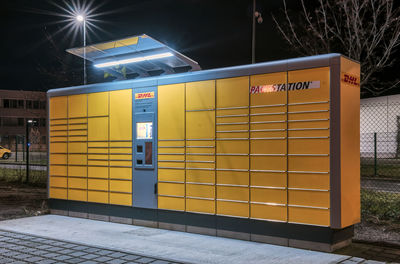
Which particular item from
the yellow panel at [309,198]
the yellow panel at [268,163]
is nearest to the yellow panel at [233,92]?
the yellow panel at [268,163]

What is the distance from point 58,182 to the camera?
10211 millimetres

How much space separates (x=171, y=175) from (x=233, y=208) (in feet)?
4.91

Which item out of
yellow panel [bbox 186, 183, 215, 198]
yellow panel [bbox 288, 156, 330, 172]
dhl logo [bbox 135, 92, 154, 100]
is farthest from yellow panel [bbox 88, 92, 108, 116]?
yellow panel [bbox 288, 156, 330, 172]

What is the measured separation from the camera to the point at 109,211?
919 centimetres

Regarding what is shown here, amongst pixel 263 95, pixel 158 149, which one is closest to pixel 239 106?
pixel 263 95

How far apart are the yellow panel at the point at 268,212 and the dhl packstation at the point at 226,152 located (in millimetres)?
17

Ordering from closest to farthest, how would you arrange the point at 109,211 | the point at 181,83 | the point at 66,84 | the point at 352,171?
the point at 352,171 → the point at 181,83 → the point at 109,211 → the point at 66,84

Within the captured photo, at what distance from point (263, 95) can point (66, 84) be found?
11.3 m

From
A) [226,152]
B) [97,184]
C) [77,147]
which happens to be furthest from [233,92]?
[77,147]

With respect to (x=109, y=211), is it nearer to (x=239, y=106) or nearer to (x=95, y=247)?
(x=95, y=247)

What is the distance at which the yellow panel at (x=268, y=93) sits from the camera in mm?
6914

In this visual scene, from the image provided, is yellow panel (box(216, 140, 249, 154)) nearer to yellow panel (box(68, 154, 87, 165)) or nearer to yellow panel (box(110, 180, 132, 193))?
yellow panel (box(110, 180, 132, 193))

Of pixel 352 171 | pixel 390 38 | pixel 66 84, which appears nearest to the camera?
pixel 352 171

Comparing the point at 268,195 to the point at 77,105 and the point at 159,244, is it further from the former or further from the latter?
the point at 77,105
